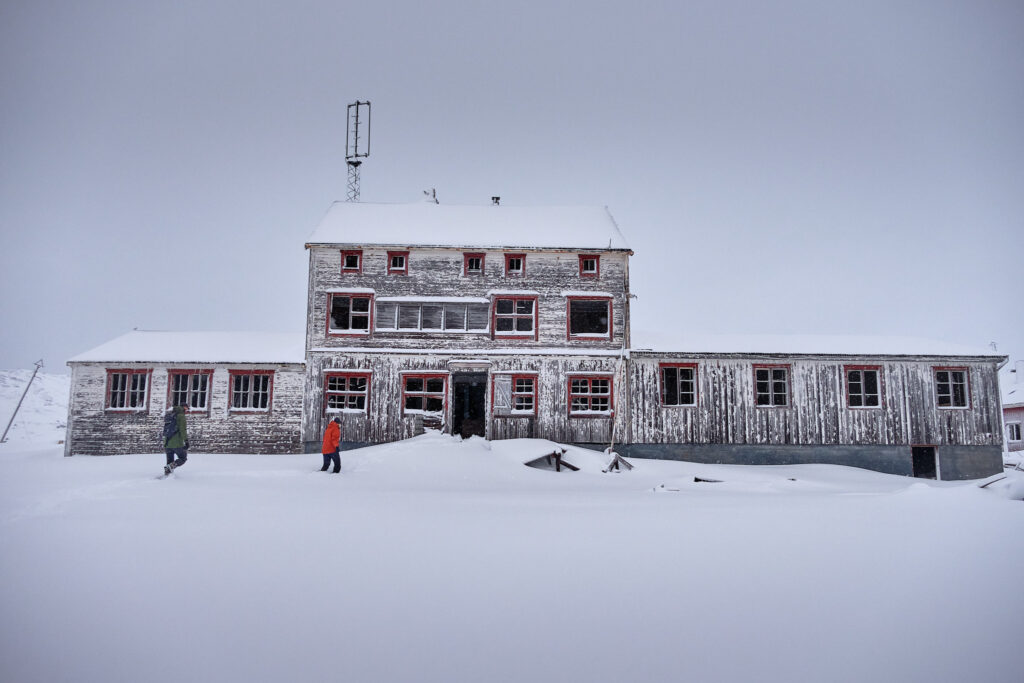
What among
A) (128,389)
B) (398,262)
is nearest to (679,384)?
(398,262)

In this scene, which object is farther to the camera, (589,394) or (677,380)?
(677,380)

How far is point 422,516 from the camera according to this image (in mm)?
8797

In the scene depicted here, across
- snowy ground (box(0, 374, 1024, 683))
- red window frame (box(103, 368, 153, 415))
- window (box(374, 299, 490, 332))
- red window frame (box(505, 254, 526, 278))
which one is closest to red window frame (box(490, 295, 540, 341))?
window (box(374, 299, 490, 332))

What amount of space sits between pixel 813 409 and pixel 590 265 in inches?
398

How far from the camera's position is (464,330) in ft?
75.3

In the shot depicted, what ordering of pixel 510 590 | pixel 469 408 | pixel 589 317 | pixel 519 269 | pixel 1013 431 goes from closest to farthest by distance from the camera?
pixel 510 590, pixel 589 317, pixel 519 269, pixel 469 408, pixel 1013 431

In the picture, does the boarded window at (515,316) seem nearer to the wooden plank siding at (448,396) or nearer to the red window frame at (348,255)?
the wooden plank siding at (448,396)

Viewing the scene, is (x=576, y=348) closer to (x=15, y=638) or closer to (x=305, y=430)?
(x=305, y=430)

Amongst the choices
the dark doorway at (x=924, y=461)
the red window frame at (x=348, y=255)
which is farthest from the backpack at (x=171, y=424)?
the dark doorway at (x=924, y=461)

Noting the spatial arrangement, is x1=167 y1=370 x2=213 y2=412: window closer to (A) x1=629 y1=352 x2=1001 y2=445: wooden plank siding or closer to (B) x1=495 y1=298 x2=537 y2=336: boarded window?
(B) x1=495 y1=298 x2=537 y2=336: boarded window

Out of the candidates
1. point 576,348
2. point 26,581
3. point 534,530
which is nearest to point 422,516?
point 534,530

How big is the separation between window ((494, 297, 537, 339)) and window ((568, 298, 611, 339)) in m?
1.44

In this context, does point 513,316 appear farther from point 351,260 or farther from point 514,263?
point 351,260

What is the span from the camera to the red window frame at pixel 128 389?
78.0 ft
